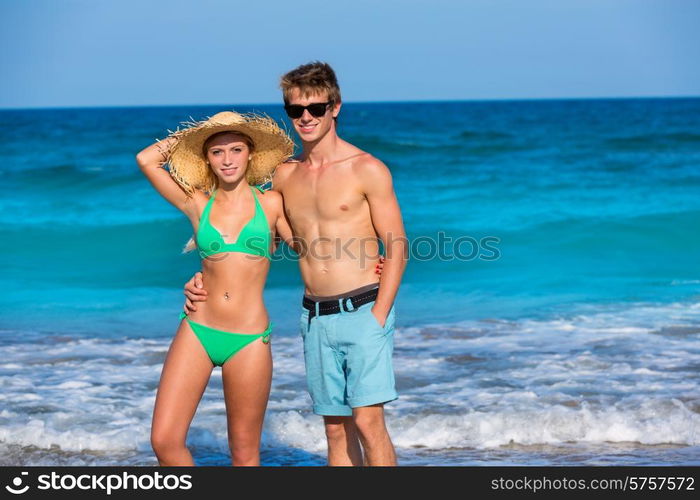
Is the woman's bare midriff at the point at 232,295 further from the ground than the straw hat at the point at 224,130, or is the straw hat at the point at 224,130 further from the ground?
the straw hat at the point at 224,130

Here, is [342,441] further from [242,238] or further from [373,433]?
[242,238]

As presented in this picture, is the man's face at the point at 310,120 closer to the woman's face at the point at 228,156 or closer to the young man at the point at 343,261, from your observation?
the young man at the point at 343,261

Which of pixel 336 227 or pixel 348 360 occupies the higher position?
pixel 336 227

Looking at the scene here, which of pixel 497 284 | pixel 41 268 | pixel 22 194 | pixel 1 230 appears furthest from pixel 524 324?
pixel 22 194

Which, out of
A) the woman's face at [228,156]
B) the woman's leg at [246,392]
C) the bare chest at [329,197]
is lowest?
the woman's leg at [246,392]

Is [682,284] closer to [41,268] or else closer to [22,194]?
[41,268]

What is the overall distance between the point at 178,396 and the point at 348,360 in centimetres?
80

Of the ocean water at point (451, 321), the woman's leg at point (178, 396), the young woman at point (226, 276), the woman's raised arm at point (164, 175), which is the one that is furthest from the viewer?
the ocean water at point (451, 321)

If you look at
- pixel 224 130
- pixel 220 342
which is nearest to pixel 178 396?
pixel 220 342

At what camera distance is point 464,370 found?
7.54m

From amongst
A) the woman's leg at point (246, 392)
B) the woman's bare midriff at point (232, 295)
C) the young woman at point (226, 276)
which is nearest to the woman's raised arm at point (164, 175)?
the young woman at point (226, 276)

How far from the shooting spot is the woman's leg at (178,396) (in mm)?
4145

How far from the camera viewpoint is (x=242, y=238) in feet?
14.1

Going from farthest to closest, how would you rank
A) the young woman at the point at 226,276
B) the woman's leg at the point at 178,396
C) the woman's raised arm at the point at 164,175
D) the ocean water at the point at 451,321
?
the ocean water at the point at 451,321 → the woman's raised arm at the point at 164,175 → the young woman at the point at 226,276 → the woman's leg at the point at 178,396
